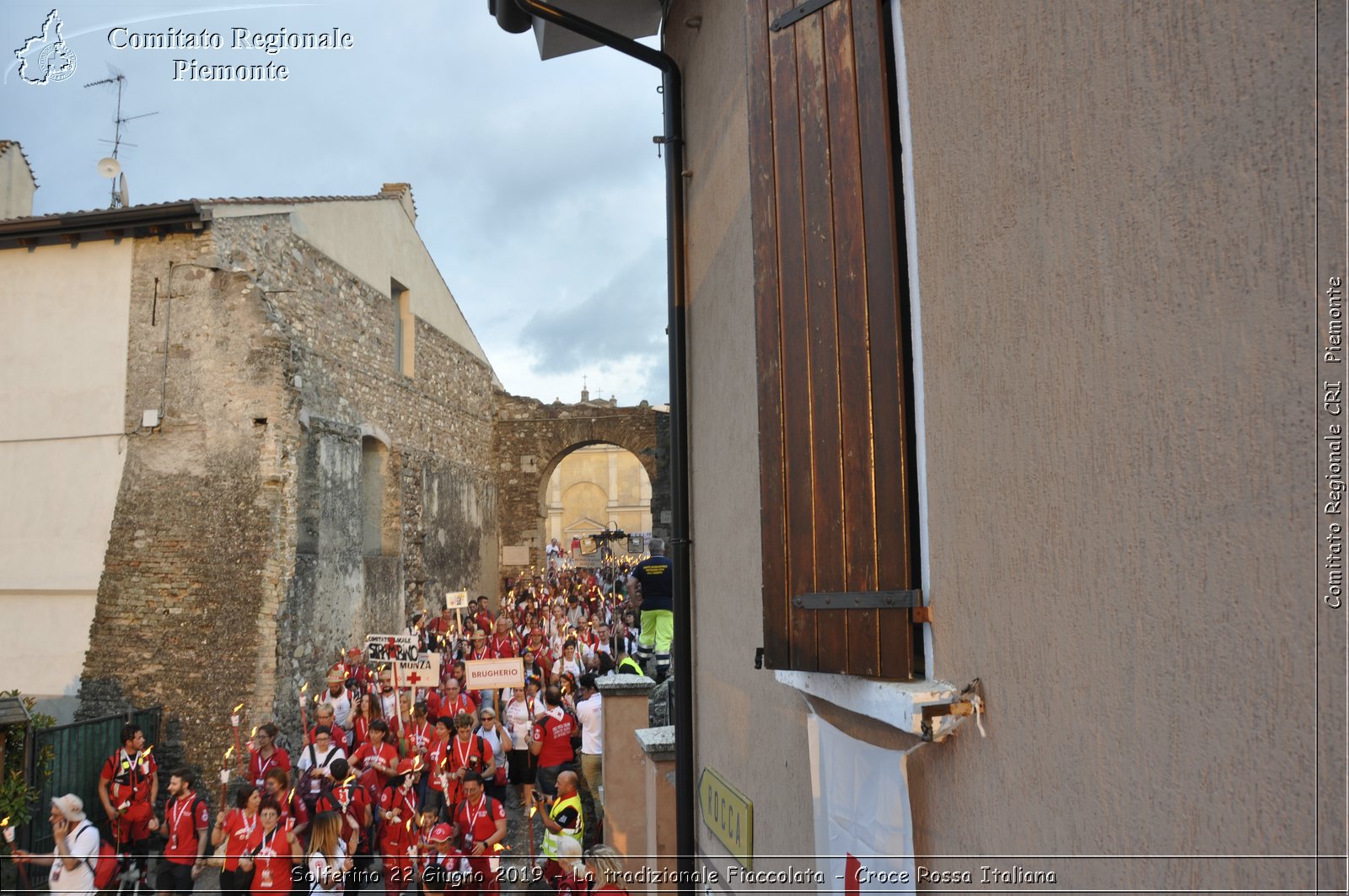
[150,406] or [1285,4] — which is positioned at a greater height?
[150,406]

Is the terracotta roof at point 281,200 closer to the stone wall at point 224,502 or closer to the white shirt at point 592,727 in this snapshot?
the stone wall at point 224,502

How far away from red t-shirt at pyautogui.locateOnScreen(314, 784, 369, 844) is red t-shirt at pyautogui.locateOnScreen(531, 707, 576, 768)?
159 cm

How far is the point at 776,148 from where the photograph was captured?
2566mm

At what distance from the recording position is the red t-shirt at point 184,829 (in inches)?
282

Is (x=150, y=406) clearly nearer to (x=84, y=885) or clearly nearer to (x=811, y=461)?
(x=84, y=885)

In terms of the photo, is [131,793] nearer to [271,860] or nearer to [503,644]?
[271,860]

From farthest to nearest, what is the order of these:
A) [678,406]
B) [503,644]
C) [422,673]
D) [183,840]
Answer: [503,644]
[422,673]
[183,840]
[678,406]

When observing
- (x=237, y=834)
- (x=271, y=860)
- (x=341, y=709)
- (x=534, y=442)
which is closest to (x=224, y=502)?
(x=341, y=709)

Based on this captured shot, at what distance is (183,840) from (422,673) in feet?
9.05

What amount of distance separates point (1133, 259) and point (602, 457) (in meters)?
50.0

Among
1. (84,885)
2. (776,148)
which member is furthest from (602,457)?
(776,148)

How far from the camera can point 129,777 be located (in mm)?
8344

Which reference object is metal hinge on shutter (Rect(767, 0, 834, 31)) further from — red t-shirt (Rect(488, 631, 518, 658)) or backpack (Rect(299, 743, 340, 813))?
red t-shirt (Rect(488, 631, 518, 658))

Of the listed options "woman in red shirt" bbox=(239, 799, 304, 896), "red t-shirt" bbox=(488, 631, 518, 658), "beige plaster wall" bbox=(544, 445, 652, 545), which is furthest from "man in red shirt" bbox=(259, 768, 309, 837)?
"beige plaster wall" bbox=(544, 445, 652, 545)
